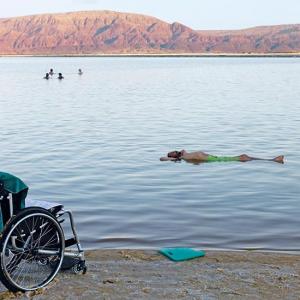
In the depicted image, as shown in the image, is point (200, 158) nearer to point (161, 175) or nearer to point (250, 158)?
point (250, 158)

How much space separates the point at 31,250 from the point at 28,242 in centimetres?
11

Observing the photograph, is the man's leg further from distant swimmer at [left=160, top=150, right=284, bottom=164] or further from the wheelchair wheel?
the wheelchair wheel

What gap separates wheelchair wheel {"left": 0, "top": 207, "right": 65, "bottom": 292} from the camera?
6.11 meters

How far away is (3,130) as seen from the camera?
27969mm

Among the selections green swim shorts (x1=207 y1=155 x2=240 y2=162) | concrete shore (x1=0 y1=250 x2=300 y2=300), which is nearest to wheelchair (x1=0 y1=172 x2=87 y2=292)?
concrete shore (x1=0 y1=250 x2=300 y2=300)

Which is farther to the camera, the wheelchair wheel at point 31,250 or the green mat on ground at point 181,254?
the green mat on ground at point 181,254

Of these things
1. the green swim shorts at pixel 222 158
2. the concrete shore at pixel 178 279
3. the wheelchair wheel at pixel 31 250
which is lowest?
the green swim shorts at pixel 222 158

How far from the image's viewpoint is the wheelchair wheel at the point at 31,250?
6109 millimetres

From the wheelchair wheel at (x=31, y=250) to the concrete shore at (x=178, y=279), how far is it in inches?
6.7

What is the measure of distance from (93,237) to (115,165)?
788 cm

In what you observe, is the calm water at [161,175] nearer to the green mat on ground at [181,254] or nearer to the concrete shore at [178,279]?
the green mat on ground at [181,254]

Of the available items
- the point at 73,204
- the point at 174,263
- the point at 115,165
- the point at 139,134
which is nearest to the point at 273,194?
the point at 73,204

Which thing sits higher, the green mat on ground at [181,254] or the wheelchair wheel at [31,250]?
the wheelchair wheel at [31,250]

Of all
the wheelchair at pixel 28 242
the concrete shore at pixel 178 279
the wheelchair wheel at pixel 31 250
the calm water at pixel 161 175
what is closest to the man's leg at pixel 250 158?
the calm water at pixel 161 175
